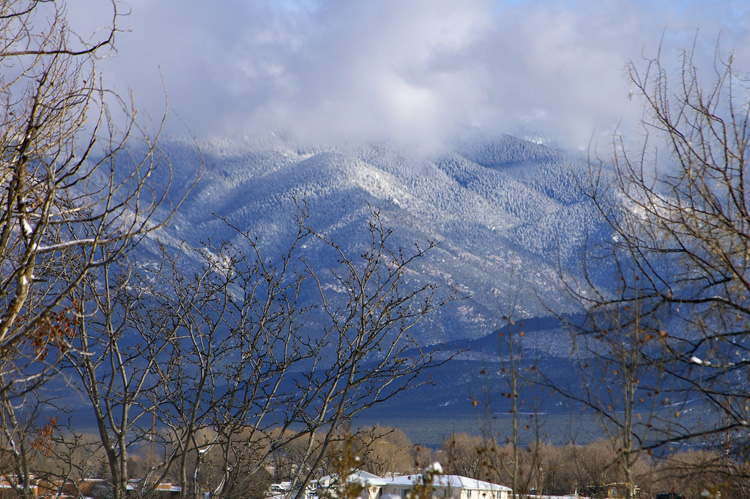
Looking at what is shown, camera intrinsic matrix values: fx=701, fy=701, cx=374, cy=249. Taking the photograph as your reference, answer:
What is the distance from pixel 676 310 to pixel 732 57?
308 cm

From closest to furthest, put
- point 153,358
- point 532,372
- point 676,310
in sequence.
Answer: point 153,358 → point 532,372 → point 676,310

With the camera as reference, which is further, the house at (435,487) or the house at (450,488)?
the house at (450,488)

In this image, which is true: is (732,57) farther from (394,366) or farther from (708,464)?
(394,366)

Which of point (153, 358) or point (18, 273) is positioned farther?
point (153, 358)

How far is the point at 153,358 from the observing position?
647cm

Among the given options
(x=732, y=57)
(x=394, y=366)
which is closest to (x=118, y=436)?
(x=394, y=366)

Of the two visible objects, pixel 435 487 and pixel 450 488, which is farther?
pixel 450 488

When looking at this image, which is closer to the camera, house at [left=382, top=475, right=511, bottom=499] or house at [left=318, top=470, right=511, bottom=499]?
house at [left=318, top=470, right=511, bottom=499]

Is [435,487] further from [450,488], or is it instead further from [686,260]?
[686,260]

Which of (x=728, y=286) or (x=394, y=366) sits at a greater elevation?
(x=728, y=286)

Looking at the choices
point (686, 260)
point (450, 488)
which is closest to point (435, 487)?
point (450, 488)

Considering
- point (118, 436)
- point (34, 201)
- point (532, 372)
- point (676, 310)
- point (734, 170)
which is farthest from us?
point (676, 310)

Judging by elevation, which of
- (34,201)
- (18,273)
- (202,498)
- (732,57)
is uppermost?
(732,57)

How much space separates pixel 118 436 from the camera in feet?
19.8
